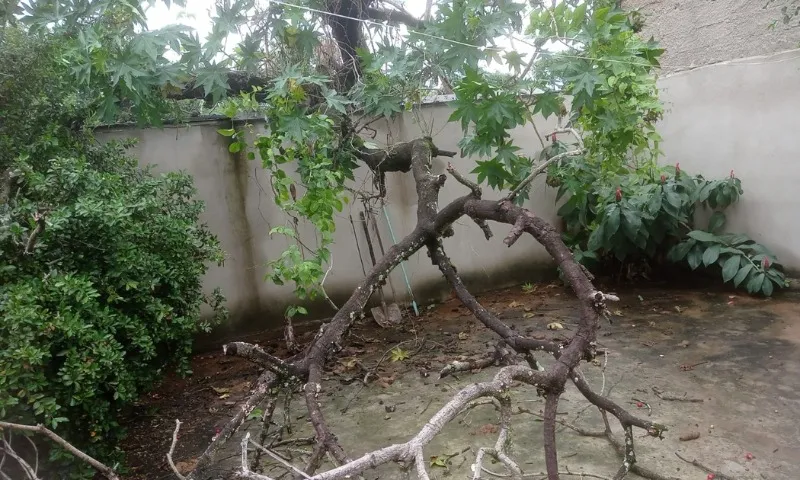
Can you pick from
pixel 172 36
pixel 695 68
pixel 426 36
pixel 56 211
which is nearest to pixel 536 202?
pixel 695 68

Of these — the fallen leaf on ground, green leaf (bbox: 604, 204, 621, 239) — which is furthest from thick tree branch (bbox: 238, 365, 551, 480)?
green leaf (bbox: 604, 204, 621, 239)

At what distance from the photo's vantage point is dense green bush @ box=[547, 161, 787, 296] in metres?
4.07

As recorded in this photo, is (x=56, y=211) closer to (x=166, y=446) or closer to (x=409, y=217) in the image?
(x=166, y=446)

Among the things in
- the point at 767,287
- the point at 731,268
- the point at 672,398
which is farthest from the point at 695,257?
the point at 672,398

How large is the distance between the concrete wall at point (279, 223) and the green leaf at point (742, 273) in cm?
161

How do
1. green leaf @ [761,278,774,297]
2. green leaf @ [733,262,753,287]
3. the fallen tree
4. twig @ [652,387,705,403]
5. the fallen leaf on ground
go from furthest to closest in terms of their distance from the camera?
green leaf @ [733,262,753,287]
green leaf @ [761,278,774,297]
twig @ [652,387,705,403]
the fallen leaf on ground
the fallen tree

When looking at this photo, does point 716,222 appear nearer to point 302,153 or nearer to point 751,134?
point 751,134

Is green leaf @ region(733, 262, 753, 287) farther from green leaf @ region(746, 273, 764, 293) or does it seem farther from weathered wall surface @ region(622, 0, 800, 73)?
weathered wall surface @ region(622, 0, 800, 73)

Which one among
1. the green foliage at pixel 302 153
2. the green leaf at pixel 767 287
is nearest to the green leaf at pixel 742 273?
the green leaf at pixel 767 287

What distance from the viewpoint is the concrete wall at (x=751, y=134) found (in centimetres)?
405

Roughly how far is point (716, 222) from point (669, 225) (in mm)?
406

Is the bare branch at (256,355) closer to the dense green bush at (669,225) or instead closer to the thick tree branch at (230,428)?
the thick tree branch at (230,428)

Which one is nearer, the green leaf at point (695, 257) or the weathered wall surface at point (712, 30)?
the weathered wall surface at point (712, 30)

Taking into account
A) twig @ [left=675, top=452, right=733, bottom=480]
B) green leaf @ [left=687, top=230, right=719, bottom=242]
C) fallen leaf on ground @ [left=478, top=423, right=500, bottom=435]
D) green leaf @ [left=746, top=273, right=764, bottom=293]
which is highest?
green leaf @ [left=687, top=230, right=719, bottom=242]
